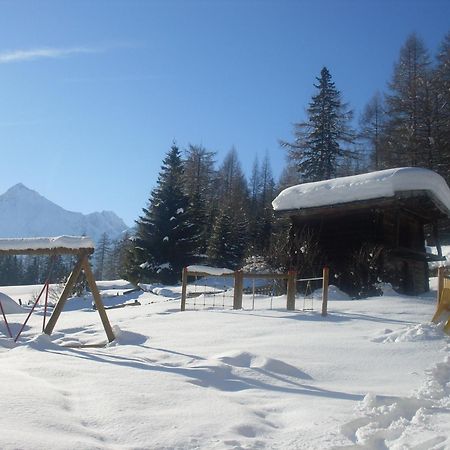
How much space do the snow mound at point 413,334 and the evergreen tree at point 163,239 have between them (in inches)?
928

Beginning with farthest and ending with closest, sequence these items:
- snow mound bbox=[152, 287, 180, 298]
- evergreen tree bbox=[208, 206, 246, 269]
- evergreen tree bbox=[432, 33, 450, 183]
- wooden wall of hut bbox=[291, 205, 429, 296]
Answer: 1. evergreen tree bbox=[208, 206, 246, 269]
2. evergreen tree bbox=[432, 33, 450, 183]
3. snow mound bbox=[152, 287, 180, 298]
4. wooden wall of hut bbox=[291, 205, 429, 296]

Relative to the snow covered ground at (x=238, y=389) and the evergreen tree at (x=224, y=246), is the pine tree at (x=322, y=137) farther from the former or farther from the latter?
the snow covered ground at (x=238, y=389)

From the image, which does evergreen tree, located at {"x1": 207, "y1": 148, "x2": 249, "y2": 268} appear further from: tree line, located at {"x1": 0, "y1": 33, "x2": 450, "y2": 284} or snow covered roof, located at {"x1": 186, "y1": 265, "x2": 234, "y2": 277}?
snow covered roof, located at {"x1": 186, "y1": 265, "x2": 234, "y2": 277}

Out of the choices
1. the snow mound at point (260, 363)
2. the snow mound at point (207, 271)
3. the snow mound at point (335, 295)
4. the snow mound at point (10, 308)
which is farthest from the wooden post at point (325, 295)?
the snow mound at point (10, 308)

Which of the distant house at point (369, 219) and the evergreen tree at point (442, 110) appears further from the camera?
the evergreen tree at point (442, 110)

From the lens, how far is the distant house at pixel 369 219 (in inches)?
611

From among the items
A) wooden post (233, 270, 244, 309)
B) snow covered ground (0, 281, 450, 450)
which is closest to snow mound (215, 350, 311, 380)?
snow covered ground (0, 281, 450, 450)

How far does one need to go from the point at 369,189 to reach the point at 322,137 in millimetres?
21479

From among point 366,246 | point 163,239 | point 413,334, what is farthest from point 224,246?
point 413,334

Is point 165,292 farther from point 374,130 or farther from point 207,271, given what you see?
point 374,130

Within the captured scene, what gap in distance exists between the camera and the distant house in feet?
51.0

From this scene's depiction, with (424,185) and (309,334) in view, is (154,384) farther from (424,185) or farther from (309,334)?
(424,185)

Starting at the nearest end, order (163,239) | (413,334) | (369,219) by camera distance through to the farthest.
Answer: (413,334), (369,219), (163,239)

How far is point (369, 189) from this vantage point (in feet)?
51.8
